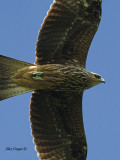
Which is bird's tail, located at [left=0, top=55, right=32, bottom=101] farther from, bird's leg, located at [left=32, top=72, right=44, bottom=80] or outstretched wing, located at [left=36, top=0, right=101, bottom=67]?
outstretched wing, located at [left=36, top=0, right=101, bottom=67]

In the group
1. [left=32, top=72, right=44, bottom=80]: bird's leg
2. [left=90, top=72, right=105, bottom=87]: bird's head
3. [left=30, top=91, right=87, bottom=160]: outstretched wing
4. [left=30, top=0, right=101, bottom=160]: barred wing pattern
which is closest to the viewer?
[left=32, top=72, right=44, bottom=80]: bird's leg

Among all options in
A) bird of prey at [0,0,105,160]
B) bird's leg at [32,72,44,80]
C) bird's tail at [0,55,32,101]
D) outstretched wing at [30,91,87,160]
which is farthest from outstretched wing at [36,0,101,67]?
outstretched wing at [30,91,87,160]

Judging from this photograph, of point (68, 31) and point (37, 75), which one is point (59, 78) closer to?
point (37, 75)

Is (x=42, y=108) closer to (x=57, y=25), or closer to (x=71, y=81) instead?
(x=71, y=81)

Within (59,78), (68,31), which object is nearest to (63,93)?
(59,78)

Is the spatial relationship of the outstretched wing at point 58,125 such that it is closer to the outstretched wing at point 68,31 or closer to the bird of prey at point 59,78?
the bird of prey at point 59,78

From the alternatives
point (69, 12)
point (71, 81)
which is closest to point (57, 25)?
point (69, 12)
